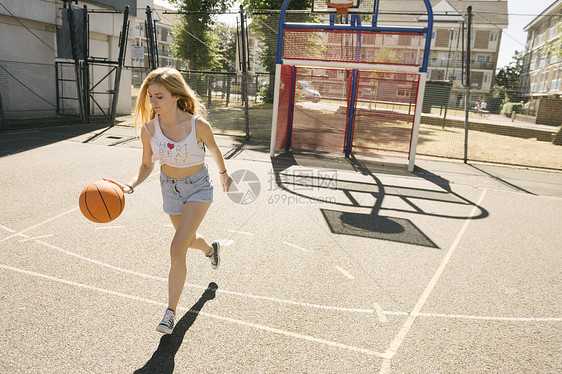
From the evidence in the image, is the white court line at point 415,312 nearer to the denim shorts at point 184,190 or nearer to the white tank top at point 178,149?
the denim shorts at point 184,190

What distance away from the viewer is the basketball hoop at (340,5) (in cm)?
1149

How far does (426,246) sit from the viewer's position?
586 centimetres

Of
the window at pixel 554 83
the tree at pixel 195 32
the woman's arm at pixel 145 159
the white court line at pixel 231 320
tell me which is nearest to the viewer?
the white court line at pixel 231 320

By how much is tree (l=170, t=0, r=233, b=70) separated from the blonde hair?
79.1ft

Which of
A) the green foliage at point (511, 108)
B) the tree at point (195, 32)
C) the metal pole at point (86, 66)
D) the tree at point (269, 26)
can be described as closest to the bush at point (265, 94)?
the tree at point (269, 26)

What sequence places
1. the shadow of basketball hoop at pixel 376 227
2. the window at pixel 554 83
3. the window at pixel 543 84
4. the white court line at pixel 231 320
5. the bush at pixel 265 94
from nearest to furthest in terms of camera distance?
the white court line at pixel 231 320 → the shadow of basketball hoop at pixel 376 227 → the bush at pixel 265 94 → the window at pixel 554 83 → the window at pixel 543 84

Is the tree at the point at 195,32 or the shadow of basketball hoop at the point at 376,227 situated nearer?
the shadow of basketball hoop at the point at 376,227

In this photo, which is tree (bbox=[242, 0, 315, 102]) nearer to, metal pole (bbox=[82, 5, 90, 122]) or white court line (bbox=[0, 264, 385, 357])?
metal pole (bbox=[82, 5, 90, 122])

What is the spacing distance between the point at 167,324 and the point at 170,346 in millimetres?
175

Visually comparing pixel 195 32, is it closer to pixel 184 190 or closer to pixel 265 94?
pixel 265 94

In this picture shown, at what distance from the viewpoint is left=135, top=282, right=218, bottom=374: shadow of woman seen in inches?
119

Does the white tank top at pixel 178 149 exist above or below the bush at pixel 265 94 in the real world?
below

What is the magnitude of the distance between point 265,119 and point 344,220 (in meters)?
15.2

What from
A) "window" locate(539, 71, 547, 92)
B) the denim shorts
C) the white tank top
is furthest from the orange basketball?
"window" locate(539, 71, 547, 92)
